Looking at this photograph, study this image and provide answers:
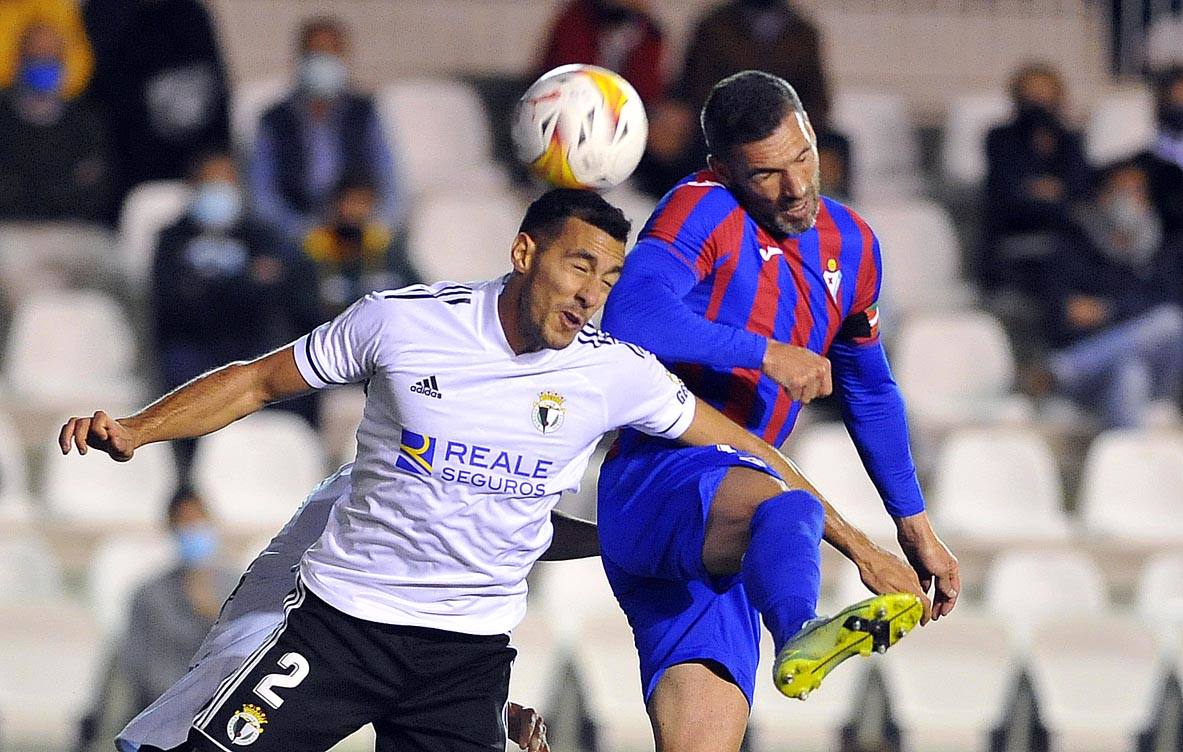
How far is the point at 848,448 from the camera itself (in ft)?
29.6

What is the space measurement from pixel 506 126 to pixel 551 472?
260 inches

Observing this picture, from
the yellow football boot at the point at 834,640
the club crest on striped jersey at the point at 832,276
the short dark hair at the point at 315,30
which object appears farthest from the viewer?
the short dark hair at the point at 315,30

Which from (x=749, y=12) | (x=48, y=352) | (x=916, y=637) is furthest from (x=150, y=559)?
(x=749, y=12)

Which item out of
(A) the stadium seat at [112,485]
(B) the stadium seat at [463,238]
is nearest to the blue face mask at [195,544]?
(A) the stadium seat at [112,485]

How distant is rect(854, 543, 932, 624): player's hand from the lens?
4383 millimetres

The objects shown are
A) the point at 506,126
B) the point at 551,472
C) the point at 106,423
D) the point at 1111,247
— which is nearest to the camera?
the point at 106,423

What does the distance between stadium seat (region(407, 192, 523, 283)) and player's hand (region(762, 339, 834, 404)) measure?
17.4 feet

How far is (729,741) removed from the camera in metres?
4.64

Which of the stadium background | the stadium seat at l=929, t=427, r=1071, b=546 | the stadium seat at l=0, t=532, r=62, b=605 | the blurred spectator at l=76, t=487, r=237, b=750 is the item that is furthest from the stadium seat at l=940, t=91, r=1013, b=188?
the stadium seat at l=0, t=532, r=62, b=605

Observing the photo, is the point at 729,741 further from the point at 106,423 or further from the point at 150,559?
the point at 150,559

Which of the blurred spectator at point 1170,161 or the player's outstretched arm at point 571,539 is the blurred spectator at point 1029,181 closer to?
the blurred spectator at point 1170,161

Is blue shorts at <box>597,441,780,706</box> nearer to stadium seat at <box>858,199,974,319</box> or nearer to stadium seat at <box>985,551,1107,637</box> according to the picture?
stadium seat at <box>985,551,1107,637</box>

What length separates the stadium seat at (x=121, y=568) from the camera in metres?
8.26

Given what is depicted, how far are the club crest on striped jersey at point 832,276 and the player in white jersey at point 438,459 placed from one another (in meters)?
0.48
